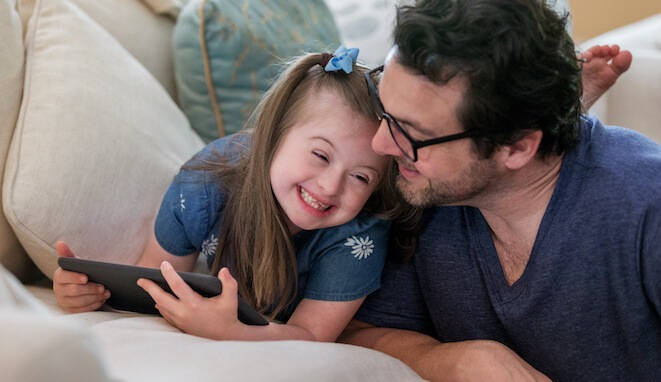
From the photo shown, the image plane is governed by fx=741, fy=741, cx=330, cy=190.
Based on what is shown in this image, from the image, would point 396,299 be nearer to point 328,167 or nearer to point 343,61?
point 328,167

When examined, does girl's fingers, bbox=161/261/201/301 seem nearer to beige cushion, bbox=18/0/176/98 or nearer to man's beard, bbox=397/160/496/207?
man's beard, bbox=397/160/496/207

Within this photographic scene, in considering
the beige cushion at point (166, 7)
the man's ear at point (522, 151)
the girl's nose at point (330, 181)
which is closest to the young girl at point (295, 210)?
the girl's nose at point (330, 181)

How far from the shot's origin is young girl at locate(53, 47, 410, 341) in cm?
129

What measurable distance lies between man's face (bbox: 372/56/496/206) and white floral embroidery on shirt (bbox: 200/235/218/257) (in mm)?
394

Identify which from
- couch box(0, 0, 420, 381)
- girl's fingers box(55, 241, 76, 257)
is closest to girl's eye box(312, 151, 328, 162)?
couch box(0, 0, 420, 381)

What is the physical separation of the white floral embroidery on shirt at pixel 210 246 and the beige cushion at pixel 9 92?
1.12 feet

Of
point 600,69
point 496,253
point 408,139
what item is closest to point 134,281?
point 408,139

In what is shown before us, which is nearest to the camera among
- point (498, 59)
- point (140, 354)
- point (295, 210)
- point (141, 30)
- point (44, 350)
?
point (44, 350)

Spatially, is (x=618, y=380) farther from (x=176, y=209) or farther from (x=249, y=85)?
(x=249, y=85)

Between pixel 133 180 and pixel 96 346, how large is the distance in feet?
2.78

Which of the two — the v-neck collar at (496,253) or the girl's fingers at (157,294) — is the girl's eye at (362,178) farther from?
the girl's fingers at (157,294)

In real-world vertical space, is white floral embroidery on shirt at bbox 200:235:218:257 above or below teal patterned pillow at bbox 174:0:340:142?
below

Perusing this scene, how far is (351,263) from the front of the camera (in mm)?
1346

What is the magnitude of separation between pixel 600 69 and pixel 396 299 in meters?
0.62
